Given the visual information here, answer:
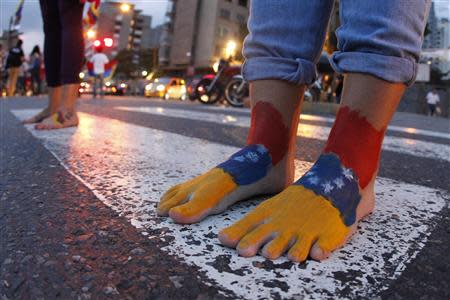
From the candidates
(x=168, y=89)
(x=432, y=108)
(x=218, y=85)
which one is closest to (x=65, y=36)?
(x=218, y=85)

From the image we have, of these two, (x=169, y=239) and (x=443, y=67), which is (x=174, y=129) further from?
(x=443, y=67)

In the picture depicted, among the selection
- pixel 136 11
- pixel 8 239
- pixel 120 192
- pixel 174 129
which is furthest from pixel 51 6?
pixel 136 11

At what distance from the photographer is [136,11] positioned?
97125 mm

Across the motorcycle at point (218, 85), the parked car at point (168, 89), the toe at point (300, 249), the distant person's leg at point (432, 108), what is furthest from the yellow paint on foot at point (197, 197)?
the distant person's leg at point (432, 108)

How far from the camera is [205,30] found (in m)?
58.6

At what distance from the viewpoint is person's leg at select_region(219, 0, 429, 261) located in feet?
3.06

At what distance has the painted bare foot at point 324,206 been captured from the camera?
0.84m

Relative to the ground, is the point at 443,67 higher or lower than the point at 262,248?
higher

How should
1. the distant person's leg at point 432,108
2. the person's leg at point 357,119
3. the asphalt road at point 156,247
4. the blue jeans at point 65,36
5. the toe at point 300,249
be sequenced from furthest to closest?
the distant person's leg at point 432,108 < the blue jeans at point 65,36 < the person's leg at point 357,119 < the toe at point 300,249 < the asphalt road at point 156,247

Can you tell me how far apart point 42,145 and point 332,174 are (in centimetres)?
146

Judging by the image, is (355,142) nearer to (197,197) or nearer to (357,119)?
(357,119)

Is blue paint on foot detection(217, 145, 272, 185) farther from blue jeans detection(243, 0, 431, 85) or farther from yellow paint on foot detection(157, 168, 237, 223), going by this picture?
blue jeans detection(243, 0, 431, 85)

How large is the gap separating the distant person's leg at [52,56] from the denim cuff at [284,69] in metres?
2.14

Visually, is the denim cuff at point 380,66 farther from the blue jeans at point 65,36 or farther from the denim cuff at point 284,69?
the blue jeans at point 65,36
